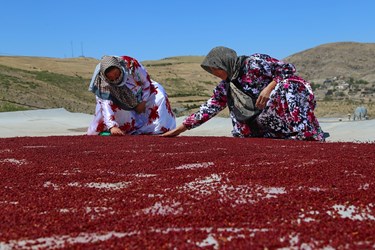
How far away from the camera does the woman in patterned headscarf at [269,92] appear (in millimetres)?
6275

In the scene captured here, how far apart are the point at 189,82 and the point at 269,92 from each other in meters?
36.0

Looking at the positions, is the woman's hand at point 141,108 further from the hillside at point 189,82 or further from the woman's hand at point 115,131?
the hillside at point 189,82

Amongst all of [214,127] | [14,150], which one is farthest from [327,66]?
[14,150]

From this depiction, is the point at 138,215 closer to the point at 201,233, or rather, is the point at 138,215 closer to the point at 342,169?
the point at 201,233

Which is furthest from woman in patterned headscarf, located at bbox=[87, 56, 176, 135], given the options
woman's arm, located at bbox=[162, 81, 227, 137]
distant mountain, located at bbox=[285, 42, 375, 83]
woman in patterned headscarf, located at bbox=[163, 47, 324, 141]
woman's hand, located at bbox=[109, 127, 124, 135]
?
distant mountain, located at bbox=[285, 42, 375, 83]

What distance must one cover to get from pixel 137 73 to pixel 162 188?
4667 millimetres

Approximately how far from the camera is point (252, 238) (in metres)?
2.08

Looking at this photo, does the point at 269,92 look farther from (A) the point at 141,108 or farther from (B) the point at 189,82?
(B) the point at 189,82

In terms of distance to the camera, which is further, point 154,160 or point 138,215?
point 154,160

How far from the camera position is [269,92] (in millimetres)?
6234

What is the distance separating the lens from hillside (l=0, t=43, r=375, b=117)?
21.1 m

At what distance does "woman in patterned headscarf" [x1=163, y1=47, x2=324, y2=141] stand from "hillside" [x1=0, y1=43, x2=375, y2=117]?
28.6ft

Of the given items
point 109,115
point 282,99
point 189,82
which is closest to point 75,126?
point 109,115

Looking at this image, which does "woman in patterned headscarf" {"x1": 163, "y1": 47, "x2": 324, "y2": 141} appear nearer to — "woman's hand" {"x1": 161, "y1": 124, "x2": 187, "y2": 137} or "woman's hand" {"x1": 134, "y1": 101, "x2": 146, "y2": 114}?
"woman's hand" {"x1": 161, "y1": 124, "x2": 187, "y2": 137}
